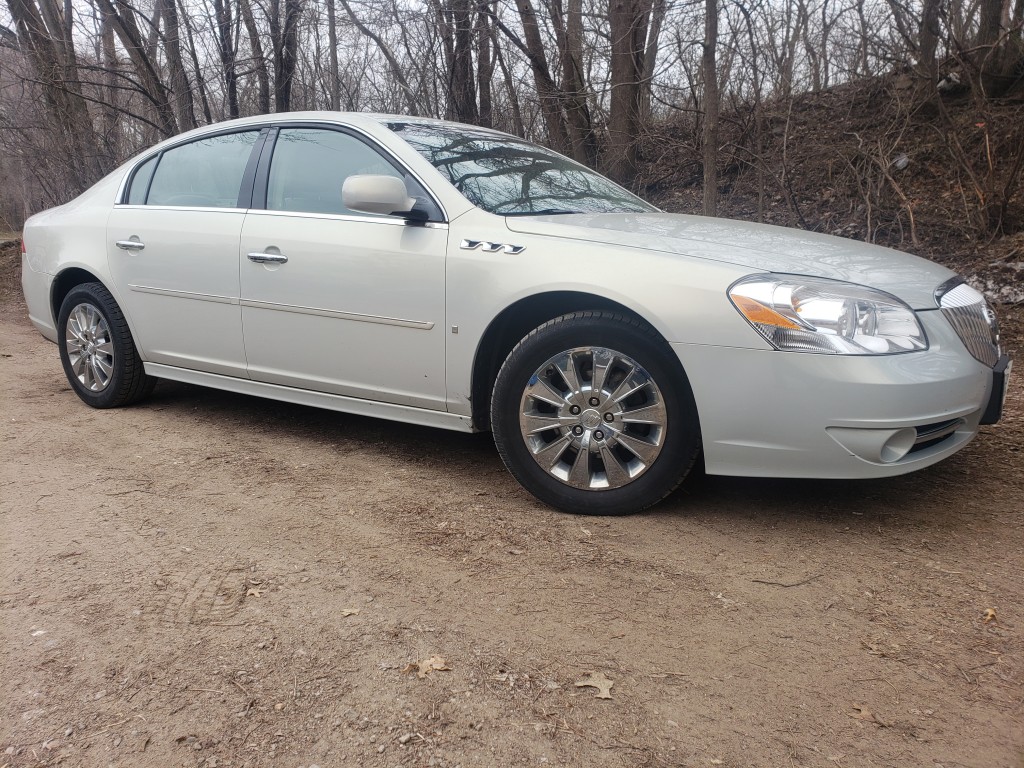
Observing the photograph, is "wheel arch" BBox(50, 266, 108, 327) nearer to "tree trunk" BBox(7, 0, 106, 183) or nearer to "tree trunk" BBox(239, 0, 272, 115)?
"tree trunk" BBox(239, 0, 272, 115)

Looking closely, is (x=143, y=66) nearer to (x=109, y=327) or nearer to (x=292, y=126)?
(x=109, y=327)

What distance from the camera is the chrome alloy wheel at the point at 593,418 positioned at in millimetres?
3105

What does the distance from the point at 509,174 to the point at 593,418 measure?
1.40 meters

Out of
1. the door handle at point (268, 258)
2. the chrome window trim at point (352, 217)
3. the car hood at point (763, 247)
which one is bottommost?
the door handle at point (268, 258)

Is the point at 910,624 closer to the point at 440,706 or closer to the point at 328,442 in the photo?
the point at 440,706

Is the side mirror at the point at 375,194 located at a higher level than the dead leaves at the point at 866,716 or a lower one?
higher

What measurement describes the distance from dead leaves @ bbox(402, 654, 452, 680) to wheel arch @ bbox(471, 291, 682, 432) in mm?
1463

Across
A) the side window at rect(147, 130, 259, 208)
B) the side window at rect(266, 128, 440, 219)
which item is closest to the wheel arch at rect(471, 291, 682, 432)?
the side window at rect(266, 128, 440, 219)

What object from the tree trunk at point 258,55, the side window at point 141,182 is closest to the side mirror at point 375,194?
the side window at point 141,182

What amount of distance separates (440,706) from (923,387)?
1.93 metres

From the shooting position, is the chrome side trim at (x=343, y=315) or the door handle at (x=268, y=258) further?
the door handle at (x=268, y=258)

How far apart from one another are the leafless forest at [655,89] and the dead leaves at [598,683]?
5.80 m

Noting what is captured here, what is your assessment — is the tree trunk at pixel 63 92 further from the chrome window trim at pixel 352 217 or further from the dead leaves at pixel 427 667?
the dead leaves at pixel 427 667

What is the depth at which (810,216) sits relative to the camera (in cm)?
802
